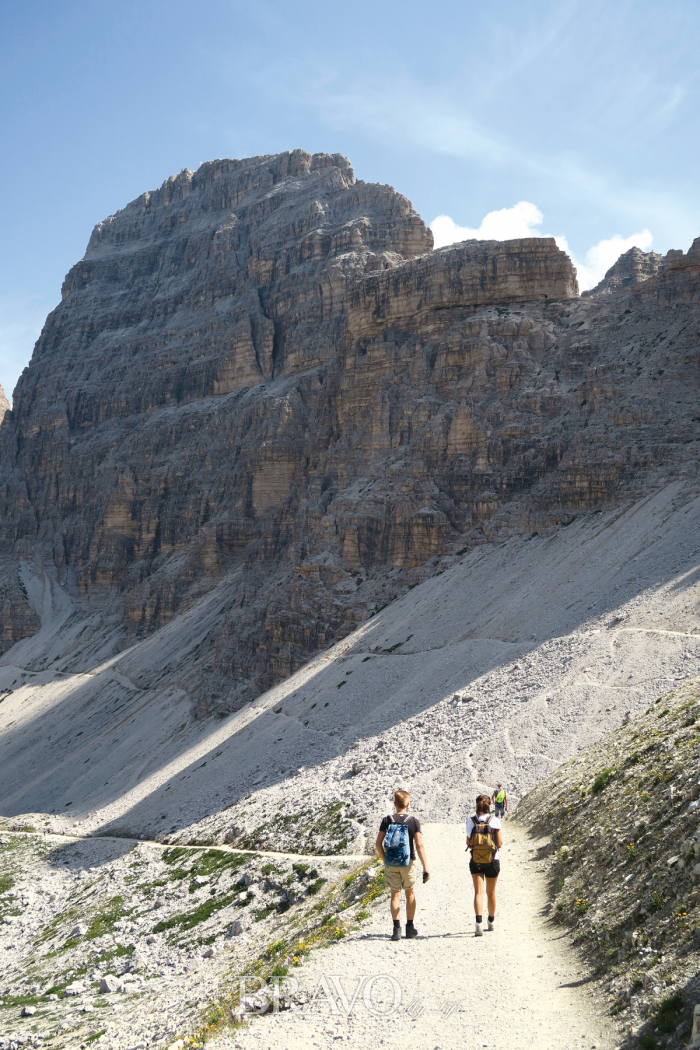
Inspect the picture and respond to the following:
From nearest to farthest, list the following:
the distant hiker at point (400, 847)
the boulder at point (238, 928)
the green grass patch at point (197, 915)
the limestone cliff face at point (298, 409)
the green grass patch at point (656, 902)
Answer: the green grass patch at point (656, 902) < the distant hiker at point (400, 847) < the boulder at point (238, 928) < the green grass patch at point (197, 915) < the limestone cliff face at point (298, 409)

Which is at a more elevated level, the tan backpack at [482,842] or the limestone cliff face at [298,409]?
the limestone cliff face at [298,409]

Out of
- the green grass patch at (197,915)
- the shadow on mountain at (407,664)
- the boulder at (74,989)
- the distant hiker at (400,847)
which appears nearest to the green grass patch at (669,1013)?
the distant hiker at (400,847)

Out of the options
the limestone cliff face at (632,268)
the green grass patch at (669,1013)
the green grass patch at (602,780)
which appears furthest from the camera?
the limestone cliff face at (632,268)

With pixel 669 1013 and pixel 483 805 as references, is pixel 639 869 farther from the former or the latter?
pixel 669 1013

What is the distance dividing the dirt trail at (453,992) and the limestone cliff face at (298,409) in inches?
1757

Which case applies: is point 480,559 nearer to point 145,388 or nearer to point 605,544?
point 605,544

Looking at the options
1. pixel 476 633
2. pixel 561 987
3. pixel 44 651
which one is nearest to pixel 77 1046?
pixel 561 987

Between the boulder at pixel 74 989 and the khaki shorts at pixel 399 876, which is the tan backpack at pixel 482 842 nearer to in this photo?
the khaki shorts at pixel 399 876

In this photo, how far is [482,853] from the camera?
13.4 metres

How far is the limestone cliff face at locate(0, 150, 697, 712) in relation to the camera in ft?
205

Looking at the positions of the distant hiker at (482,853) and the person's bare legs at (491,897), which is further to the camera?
the person's bare legs at (491,897)

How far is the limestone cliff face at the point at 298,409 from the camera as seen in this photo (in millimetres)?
62406

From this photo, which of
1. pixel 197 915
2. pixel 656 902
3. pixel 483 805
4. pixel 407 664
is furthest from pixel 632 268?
pixel 656 902

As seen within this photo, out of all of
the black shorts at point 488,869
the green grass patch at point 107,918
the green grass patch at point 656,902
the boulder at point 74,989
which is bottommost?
the green grass patch at point 107,918
